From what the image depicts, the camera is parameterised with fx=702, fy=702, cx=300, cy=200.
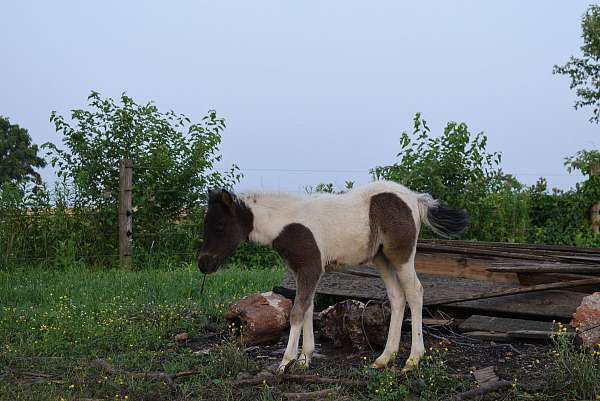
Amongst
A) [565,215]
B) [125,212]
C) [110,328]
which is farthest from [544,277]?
[125,212]

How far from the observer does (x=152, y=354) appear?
267 inches

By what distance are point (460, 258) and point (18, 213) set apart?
7.98m

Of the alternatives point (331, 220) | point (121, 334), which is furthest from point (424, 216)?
point (121, 334)

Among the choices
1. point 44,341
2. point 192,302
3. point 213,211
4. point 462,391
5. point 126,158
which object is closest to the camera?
point 462,391

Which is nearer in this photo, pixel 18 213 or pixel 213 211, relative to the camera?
pixel 213 211

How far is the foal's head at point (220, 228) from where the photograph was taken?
20.7 feet

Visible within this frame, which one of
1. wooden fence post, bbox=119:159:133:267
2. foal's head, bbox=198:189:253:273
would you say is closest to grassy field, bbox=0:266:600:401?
foal's head, bbox=198:189:253:273

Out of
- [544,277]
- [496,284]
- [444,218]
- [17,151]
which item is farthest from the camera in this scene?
[17,151]

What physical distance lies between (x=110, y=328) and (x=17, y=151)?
1042 inches

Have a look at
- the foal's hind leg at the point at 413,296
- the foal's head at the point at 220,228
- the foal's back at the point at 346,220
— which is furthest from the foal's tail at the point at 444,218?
the foal's head at the point at 220,228

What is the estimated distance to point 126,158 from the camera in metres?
13.4

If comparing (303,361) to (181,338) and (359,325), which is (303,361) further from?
(181,338)

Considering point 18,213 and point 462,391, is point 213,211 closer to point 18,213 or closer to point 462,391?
point 462,391

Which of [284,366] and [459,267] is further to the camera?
[459,267]
